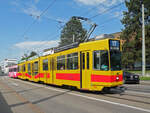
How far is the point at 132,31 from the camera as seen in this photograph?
41.7m

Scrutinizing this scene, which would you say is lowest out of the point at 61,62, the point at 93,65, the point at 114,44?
the point at 93,65

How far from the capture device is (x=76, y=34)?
2699 inches

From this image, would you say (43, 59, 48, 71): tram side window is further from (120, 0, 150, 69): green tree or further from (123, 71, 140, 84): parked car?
(120, 0, 150, 69): green tree

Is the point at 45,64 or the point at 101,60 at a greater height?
the point at 101,60

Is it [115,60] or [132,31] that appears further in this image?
[132,31]

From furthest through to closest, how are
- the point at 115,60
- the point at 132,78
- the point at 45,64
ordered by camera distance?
the point at 132,78 < the point at 45,64 < the point at 115,60

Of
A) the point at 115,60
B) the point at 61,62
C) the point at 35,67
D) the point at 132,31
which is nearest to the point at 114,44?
the point at 115,60

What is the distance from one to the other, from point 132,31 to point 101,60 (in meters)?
34.1

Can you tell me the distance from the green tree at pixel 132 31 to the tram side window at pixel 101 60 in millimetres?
31183

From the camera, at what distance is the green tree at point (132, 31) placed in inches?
1574

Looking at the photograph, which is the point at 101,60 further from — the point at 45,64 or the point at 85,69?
the point at 45,64

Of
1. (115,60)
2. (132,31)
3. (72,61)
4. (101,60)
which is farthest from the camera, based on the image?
(132,31)

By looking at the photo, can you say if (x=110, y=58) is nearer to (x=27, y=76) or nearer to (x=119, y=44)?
(x=119, y=44)

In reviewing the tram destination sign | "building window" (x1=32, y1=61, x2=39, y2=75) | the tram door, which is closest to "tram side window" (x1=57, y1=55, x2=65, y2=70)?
the tram door
